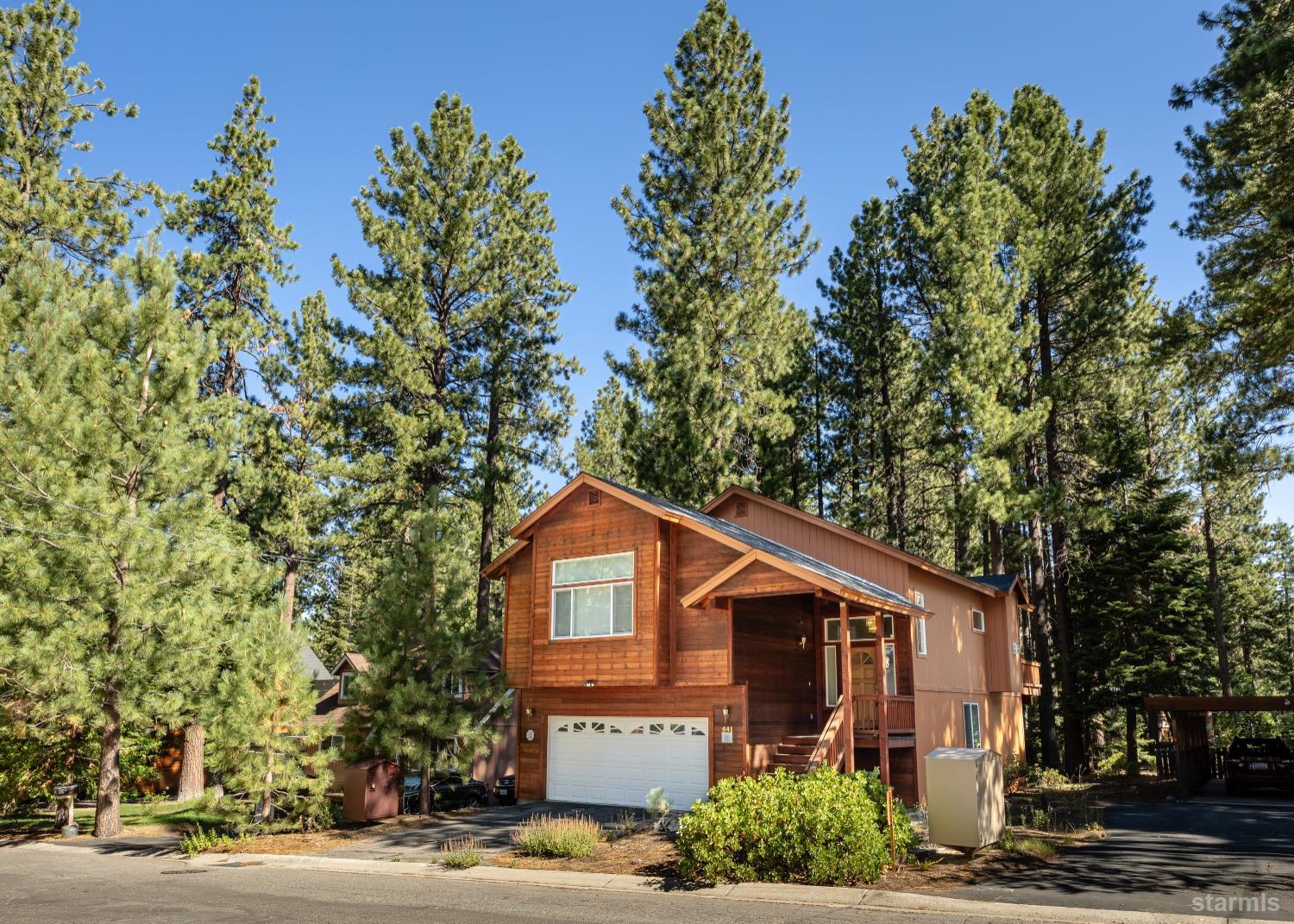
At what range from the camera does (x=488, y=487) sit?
30359 millimetres

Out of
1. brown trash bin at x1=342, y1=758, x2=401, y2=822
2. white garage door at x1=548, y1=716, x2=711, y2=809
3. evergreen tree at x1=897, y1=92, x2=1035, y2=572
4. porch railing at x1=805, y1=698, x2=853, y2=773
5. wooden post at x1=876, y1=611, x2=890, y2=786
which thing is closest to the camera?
wooden post at x1=876, y1=611, x2=890, y2=786

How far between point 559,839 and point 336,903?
4.18 metres

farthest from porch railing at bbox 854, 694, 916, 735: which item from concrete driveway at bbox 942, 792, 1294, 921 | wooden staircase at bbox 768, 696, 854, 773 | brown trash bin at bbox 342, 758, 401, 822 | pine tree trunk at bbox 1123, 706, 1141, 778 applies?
pine tree trunk at bbox 1123, 706, 1141, 778

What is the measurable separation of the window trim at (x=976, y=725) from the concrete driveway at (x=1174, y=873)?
6.79 m

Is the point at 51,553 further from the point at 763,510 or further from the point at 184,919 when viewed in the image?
the point at 763,510

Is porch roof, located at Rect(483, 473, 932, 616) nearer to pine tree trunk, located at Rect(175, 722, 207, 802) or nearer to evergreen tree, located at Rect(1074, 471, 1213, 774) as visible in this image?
pine tree trunk, located at Rect(175, 722, 207, 802)

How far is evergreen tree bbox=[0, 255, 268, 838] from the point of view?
18562 millimetres

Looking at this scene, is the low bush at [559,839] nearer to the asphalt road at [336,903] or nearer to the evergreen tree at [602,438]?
the asphalt road at [336,903]

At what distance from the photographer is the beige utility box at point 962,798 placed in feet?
45.3

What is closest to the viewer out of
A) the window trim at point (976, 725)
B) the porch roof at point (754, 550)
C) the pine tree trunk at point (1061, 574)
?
the porch roof at point (754, 550)

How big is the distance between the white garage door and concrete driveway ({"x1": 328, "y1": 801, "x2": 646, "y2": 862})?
1.57 feet

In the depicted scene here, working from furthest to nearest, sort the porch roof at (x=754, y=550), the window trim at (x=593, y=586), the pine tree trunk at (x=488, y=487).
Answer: the pine tree trunk at (x=488, y=487) < the window trim at (x=593, y=586) < the porch roof at (x=754, y=550)

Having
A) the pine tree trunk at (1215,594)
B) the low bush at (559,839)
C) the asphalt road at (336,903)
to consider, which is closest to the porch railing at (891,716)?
the low bush at (559,839)

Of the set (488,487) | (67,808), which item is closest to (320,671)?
(488,487)
